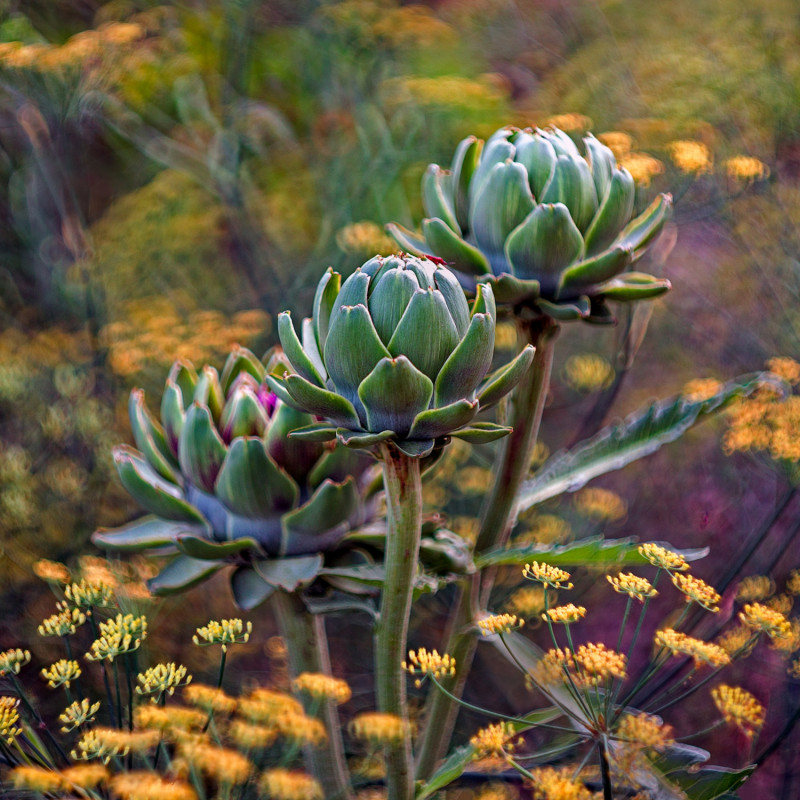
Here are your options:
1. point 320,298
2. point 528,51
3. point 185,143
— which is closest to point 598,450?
point 320,298

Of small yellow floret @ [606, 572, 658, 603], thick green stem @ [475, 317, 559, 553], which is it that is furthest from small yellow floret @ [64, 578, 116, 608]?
small yellow floret @ [606, 572, 658, 603]

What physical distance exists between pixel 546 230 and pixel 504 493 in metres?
0.24

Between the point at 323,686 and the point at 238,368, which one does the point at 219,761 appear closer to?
the point at 323,686

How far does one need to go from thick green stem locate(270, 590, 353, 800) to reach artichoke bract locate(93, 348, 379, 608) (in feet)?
0.12

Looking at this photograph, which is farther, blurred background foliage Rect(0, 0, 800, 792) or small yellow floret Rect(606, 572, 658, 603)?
blurred background foliage Rect(0, 0, 800, 792)

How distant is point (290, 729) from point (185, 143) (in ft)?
6.45

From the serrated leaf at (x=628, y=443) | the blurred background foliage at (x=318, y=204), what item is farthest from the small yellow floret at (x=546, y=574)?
the blurred background foliage at (x=318, y=204)

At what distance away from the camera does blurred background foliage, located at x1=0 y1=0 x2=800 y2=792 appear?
1437mm

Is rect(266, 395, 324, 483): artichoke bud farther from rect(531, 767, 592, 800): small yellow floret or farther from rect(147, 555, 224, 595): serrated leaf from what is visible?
rect(531, 767, 592, 800): small yellow floret

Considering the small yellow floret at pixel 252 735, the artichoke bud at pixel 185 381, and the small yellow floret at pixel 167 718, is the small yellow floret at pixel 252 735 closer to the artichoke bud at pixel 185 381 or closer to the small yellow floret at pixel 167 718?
the small yellow floret at pixel 167 718

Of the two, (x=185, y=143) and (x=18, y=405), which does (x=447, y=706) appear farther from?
(x=185, y=143)

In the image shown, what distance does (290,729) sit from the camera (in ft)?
1.94

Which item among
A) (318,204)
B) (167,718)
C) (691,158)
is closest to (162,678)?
(167,718)

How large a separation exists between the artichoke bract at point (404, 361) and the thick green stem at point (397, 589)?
0.03 metres
